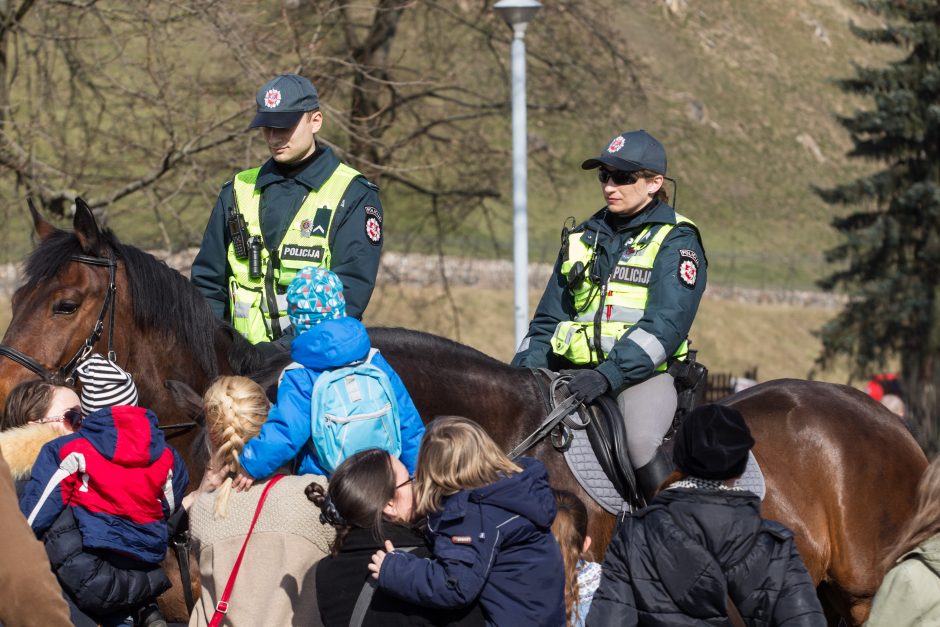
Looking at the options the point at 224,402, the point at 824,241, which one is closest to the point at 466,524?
the point at 224,402

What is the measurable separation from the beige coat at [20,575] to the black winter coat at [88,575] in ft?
3.07

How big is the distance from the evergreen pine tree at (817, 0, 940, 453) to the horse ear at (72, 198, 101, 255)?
2344cm

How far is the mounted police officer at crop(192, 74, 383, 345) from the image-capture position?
17.2 ft

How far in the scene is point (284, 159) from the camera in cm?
533

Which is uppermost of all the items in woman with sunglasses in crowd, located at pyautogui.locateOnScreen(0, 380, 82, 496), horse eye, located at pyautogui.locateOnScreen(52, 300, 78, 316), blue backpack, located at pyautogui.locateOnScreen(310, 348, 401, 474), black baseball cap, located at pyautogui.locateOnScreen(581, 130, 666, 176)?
black baseball cap, located at pyautogui.locateOnScreen(581, 130, 666, 176)

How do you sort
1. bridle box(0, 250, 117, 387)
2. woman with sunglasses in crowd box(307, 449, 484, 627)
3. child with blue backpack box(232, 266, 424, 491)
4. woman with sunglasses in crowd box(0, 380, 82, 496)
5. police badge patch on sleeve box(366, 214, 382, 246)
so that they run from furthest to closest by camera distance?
police badge patch on sleeve box(366, 214, 382, 246)
bridle box(0, 250, 117, 387)
woman with sunglasses in crowd box(0, 380, 82, 496)
child with blue backpack box(232, 266, 424, 491)
woman with sunglasses in crowd box(307, 449, 484, 627)

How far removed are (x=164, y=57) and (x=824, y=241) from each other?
57758mm

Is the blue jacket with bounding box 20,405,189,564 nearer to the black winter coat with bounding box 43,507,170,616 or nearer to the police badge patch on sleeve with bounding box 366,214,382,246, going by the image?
the black winter coat with bounding box 43,507,170,616

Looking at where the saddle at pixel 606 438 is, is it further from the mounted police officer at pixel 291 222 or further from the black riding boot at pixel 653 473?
the mounted police officer at pixel 291 222

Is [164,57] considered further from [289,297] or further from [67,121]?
[289,297]

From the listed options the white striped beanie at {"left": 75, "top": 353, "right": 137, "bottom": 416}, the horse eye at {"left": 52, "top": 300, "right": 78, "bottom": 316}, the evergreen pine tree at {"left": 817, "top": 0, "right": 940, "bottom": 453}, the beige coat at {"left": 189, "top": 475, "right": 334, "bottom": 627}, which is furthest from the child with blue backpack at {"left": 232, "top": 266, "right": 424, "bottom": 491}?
the evergreen pine tree at {"left": 817, "top": 0, "right": 940, "bottom": 453}

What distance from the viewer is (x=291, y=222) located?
208 inches

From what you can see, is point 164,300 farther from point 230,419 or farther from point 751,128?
point 751,128

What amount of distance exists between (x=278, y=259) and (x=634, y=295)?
1.60 m
